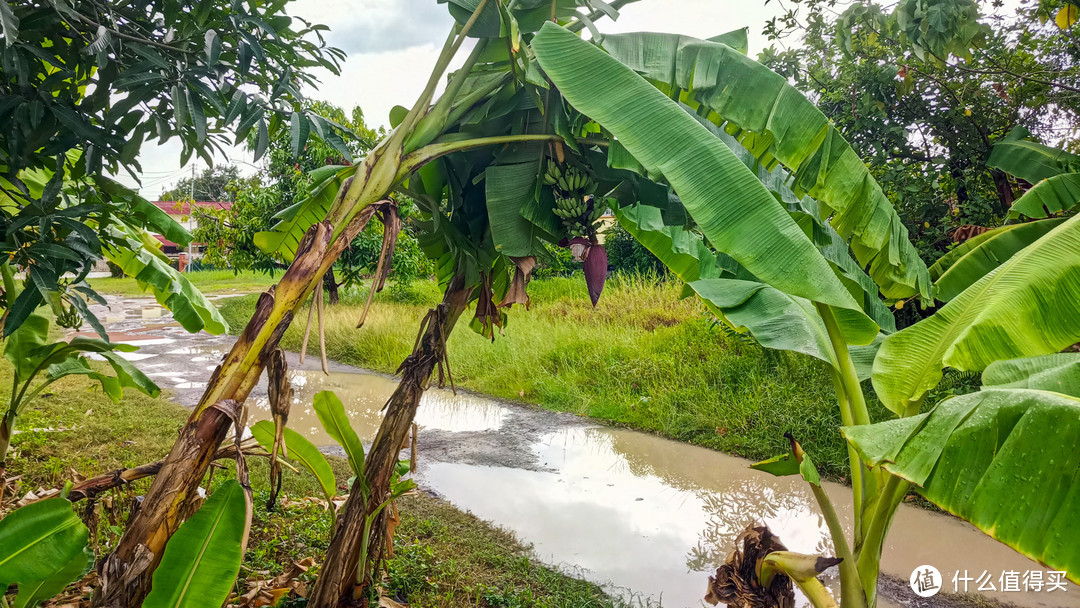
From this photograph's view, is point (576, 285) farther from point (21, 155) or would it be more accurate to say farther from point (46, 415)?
point (21, 155)

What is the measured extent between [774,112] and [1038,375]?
3.30 feet

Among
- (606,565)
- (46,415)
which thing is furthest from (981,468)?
(46,415)

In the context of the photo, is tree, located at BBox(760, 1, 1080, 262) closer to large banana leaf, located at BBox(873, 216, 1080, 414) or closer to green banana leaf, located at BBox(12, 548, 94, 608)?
large banana leaf, located at BBox(873, 216, 1080, 414)

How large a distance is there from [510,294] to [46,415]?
5477 millimetres

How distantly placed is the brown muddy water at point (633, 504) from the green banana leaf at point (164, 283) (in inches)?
74.4

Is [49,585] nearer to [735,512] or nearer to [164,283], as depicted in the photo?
[164,283]

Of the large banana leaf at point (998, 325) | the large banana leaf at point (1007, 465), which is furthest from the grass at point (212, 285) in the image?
the large banana leaf at point (1007, 465)

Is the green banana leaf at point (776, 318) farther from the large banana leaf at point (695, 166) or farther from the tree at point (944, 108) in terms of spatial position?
the tree at point (944, 108)

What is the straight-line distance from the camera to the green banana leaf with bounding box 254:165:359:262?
2090 mm

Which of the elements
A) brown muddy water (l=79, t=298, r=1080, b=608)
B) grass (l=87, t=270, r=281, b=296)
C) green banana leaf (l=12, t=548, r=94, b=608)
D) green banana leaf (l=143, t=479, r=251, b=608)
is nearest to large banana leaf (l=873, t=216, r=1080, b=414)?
brown muddy water (l=79, t=298, r=1080, b=608)

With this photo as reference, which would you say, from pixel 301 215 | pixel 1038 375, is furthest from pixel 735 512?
pixel 301 215

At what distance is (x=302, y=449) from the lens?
2145mm

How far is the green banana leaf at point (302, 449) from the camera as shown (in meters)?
1.95

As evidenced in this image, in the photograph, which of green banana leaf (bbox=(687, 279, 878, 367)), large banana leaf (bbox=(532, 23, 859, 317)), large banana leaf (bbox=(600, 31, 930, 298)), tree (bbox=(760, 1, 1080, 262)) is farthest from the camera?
tree (bbox=(760, 1, 1080, 262))
